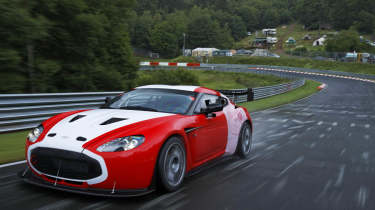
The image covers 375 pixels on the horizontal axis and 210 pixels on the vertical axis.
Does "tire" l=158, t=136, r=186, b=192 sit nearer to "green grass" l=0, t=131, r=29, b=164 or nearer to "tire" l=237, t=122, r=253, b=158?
"tire" l=237, t=122, r=253, b=158

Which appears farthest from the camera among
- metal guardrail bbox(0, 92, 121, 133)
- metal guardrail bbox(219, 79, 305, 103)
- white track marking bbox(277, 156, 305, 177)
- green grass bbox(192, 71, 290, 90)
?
green grass bbox(192, 71, 290, 90)

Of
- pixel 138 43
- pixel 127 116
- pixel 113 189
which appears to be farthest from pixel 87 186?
pixel 138 43

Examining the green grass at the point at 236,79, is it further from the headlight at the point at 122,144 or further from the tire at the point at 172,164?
the headlight at the point at 122,144

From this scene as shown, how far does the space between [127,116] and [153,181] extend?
0.96 m

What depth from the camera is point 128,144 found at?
168 inches

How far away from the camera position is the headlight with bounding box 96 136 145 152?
4160 millimetres

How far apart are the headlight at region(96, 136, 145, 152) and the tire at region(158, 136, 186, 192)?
0.37m

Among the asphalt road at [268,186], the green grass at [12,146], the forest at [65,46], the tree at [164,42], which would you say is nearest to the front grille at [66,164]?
the asphalt road at [268,186]

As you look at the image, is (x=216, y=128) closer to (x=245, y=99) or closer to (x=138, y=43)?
(x=245, y=99)

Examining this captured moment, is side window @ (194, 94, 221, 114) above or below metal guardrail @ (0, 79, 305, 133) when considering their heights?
above

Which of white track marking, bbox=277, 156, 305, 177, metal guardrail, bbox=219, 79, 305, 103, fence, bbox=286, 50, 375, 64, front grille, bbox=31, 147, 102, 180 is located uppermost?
fence, bbox=286, 50, 375, 64

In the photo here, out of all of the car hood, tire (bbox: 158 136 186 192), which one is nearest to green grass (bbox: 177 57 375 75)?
tire (bbox: 158 136 186 192)

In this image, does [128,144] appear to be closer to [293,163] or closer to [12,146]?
[293,163]

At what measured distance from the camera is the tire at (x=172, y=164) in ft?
15.0
